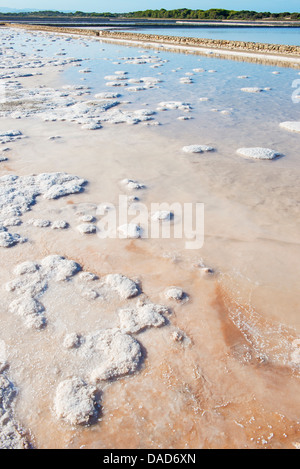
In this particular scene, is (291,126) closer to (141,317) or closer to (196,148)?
(196,148)

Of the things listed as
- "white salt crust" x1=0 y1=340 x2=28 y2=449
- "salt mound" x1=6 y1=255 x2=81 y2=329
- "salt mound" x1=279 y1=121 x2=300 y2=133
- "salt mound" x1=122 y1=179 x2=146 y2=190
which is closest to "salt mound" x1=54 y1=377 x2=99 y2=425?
"white salt crust" x1=0 y1=340 x2=28 y2=449

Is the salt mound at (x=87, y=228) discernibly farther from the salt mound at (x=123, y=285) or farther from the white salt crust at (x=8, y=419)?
the white salt crust at (x=8, y=419)

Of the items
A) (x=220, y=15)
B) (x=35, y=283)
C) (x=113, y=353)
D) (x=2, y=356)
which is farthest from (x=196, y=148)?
(x=220, y=15)

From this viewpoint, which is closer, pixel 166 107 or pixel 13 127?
pixel 13 127

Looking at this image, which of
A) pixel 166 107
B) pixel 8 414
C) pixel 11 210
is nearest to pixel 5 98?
pixel 166 107

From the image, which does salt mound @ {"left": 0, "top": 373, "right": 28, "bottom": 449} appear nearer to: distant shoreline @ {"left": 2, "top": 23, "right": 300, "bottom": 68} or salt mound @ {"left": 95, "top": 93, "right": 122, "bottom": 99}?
salt mound @ {"left": 95, "top": 93, "right": 122, "bottom": 99}
